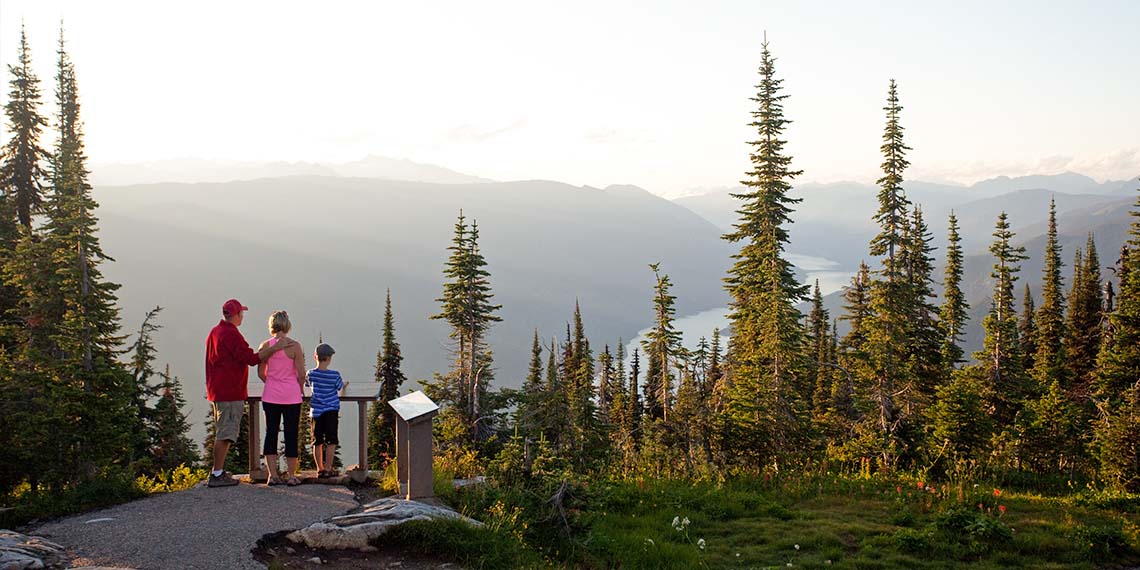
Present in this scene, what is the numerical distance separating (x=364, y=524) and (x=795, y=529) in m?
6.09

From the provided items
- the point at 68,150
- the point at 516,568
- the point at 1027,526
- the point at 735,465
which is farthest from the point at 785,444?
the point at 68,150

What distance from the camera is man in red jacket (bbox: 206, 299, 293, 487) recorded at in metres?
9.43

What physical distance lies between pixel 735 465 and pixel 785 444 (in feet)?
4.09

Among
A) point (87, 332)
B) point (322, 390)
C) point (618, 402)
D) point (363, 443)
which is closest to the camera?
point (322, 390)

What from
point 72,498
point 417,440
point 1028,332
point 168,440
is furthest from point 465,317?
point 1028,332

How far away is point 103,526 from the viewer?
306 inches

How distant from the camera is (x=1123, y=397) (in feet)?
61.9

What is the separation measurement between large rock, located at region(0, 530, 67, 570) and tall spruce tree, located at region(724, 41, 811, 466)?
427 inches

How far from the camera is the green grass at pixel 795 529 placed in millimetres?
8391

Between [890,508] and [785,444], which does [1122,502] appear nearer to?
[890,508]

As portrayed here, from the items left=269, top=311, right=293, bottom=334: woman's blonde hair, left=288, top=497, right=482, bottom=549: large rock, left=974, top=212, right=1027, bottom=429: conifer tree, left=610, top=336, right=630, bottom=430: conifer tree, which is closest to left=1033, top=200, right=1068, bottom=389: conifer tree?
left=974, top=212, right=1027, bottom=429: conifer tree

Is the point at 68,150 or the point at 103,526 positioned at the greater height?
the point at 68,150

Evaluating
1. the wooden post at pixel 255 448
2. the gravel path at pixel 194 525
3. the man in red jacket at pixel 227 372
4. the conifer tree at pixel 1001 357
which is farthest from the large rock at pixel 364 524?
the conifer tree at pixel 1001 357

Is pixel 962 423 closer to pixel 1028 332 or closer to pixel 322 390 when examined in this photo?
pixel 322 390
